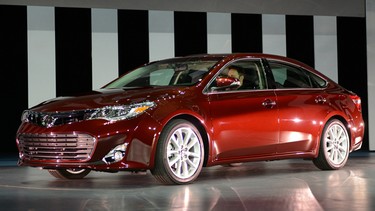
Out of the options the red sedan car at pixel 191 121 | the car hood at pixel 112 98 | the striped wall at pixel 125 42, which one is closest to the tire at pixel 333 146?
the red sedan car at pixel 191 121

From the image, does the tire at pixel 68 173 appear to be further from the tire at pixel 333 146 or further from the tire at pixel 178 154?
the tire at pixel 333 146

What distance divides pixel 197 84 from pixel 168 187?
1.19m

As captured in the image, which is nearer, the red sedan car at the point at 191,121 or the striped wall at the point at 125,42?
the red sedan car at the point at 191,121

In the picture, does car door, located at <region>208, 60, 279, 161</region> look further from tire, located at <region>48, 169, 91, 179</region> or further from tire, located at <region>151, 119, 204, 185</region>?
tire, located at <region>48, 169, 91, 179</region>

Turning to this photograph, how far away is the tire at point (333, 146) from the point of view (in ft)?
32.0

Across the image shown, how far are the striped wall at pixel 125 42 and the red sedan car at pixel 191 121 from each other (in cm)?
451

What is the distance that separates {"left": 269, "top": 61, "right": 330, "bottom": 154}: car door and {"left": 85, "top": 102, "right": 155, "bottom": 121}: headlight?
6.27ft

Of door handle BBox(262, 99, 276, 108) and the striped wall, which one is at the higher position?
the striped wall

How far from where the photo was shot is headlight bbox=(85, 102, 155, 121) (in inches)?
309

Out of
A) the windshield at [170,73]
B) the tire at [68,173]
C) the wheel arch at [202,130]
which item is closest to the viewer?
the wheel arch at [202,130]

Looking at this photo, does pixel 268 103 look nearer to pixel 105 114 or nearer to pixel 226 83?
pixel 226 83

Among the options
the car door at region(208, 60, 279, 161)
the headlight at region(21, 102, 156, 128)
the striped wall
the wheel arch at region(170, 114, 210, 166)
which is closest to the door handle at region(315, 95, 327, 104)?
the car door at region(208, 60, 279, 161)

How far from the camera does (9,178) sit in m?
9.39

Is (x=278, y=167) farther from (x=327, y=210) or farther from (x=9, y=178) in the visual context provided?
(x=327, y=210)
